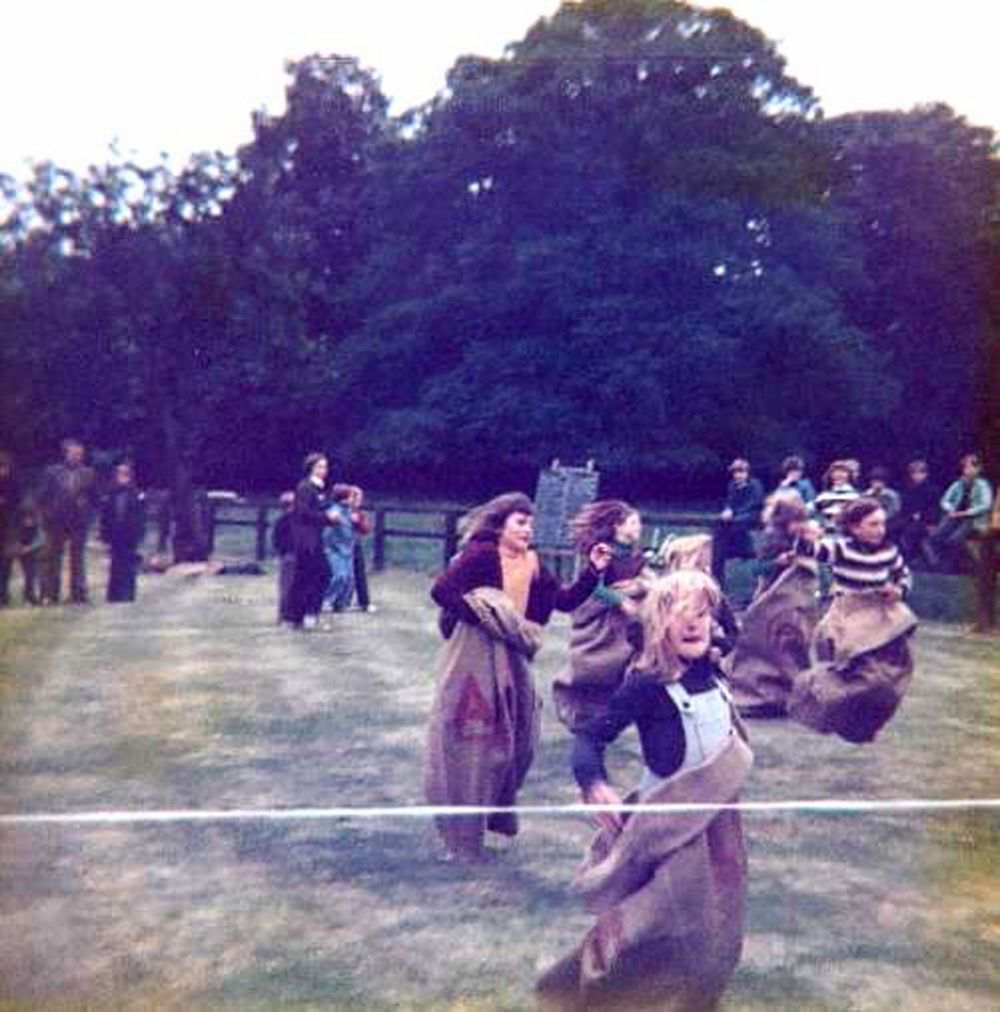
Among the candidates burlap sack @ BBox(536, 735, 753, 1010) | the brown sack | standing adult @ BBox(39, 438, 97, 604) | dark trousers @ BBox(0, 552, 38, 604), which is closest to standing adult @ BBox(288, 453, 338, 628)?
standing adult @ BBox(39, 438, 97, 604)

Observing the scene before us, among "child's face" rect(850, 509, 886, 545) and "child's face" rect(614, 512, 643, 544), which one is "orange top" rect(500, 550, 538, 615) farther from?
"child's face" rect(850, 509, 886, 545)

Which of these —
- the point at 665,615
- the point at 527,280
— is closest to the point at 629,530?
the point at 665,615

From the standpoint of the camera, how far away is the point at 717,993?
7.84 feet

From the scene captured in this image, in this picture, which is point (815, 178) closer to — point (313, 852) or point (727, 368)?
point (727, 368)

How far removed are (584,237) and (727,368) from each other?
13.1 inches

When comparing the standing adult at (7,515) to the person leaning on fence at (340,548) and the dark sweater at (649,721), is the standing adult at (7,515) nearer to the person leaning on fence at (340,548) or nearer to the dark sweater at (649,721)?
the person leaning on fence at (340,548)

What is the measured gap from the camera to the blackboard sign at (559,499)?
8.06ft

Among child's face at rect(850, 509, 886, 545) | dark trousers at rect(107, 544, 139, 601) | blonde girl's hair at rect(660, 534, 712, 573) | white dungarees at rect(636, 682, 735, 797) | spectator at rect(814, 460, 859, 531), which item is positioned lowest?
white dungarees at rect(636, 682, 735, 797)

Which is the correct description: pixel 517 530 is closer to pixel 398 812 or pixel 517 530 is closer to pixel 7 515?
pixel 398 812

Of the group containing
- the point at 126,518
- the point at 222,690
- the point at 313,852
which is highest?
the point at 126,518

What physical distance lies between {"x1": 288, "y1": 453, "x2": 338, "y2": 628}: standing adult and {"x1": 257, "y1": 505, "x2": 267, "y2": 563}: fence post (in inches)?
2.2

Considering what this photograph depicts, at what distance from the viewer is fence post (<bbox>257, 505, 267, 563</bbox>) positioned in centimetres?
241

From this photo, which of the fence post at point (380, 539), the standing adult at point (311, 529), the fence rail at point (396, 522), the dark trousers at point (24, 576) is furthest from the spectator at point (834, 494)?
the dark trousers at point (24, 576)

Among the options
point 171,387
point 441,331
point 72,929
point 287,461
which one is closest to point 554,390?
point 441,331
